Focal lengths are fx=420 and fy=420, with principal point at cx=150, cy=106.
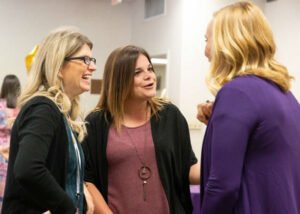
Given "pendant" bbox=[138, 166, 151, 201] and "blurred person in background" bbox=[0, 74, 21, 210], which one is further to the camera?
"blurred person in background" bbox=[0, 74, 21, 210]

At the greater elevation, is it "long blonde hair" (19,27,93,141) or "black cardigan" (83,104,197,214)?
"long blonde hair" (19,27,93,141)

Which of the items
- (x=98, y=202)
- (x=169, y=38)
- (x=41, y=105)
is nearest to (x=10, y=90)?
(x=169, y=38)

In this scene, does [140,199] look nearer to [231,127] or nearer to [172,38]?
[231,127]

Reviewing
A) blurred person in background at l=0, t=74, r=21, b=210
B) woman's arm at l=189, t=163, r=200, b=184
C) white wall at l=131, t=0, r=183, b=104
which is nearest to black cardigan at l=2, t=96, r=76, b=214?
woman's arm at l=189, t=163, r=200, b=184

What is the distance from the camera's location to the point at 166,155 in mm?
1837

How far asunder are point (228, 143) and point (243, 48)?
295 millimetres

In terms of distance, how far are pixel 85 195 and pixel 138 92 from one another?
515 mm

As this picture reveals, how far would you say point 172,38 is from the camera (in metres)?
5.07

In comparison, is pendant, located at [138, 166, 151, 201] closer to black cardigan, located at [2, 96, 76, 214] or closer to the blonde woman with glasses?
the blonde woman with glasses

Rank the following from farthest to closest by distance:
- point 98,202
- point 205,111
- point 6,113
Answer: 1. point 6,113
2. point 98,202
3. point 205,111

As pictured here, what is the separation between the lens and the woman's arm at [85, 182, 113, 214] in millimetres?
1800

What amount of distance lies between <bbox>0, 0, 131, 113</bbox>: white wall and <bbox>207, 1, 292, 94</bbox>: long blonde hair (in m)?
4.54

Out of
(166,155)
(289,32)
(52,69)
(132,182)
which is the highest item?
(289,32)

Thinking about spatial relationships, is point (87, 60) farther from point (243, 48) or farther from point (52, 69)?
point (243, 48)
